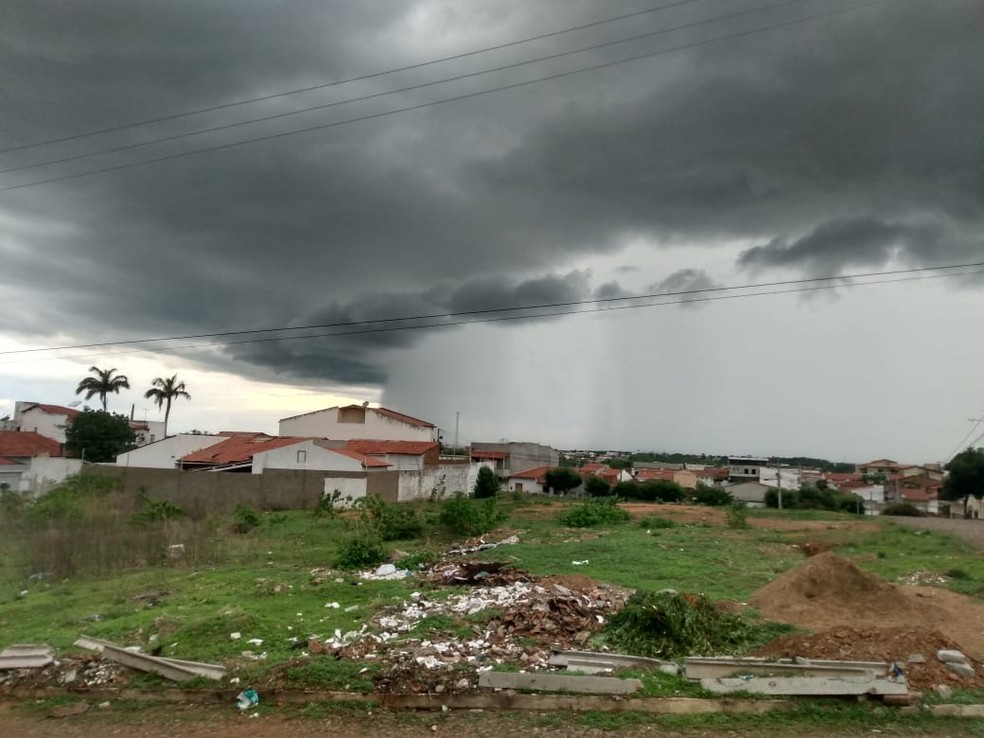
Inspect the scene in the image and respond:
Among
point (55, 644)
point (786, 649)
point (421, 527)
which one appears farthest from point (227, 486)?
point (786, 649)

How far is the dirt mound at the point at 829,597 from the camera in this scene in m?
10.0

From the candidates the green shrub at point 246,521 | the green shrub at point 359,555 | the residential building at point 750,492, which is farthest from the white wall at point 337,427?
the green shrub at point 359,555

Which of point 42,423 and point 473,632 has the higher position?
point 42,423

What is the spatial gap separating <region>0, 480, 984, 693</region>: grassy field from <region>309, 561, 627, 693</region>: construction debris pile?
1.29 ft

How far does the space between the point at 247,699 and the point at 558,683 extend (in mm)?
3192

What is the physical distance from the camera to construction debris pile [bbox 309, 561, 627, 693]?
7.43 metres

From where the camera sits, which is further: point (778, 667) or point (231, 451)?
point (231, 451)

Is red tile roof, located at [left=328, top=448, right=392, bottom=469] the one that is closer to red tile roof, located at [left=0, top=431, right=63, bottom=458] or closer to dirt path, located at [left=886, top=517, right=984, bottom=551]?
red tile roof, located at [left=0, top=431, right=63, bottom=458]

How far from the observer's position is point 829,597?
1069cm

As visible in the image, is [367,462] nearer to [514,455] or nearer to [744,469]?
[514,455]

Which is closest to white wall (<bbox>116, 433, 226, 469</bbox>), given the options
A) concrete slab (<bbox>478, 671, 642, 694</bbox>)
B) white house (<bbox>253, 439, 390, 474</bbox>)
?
white house (<bbox>253, 439, 390, 474</bbox>)

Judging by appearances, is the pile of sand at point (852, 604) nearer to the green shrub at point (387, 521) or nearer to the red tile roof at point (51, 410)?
the green shrub at point (387, 521)

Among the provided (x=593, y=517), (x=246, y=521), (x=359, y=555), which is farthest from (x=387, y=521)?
(x=593, y=517)

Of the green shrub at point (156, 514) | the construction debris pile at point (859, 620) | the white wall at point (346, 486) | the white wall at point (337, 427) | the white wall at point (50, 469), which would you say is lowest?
the construction debris pile at point (859, 620)
